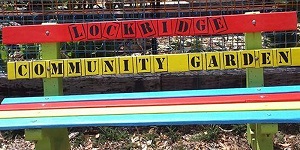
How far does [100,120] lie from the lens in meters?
3.21

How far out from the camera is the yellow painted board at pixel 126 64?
148 inches

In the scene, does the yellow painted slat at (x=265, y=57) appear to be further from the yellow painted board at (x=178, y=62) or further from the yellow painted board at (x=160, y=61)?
the yellow painted board at (x=160, y=61)

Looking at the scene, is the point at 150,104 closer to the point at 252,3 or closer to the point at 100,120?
the point at 100,120

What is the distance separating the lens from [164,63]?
3748mm

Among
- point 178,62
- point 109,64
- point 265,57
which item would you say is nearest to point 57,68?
point 109,64

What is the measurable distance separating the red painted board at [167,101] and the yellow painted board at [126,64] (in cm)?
27

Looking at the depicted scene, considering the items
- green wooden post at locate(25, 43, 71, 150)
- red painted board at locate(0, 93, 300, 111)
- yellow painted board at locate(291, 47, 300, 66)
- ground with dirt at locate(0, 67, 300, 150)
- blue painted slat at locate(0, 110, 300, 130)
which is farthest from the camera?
ground with dirt at locate(0, 67, 300, 150)

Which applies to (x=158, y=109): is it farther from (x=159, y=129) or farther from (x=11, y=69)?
(x=159, y=129)

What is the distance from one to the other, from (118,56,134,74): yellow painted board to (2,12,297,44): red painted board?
0.60 feet

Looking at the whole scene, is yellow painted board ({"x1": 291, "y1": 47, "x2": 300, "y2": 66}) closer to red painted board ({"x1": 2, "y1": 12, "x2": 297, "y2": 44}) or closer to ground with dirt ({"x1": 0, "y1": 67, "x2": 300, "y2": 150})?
red painted board ({"x1": 2, "y1": 12, "x2": 297, "y2": 44})

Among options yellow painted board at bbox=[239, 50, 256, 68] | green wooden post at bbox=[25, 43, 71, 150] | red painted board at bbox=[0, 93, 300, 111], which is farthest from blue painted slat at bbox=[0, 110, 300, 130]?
yellow painted board at bbox=[239, 50, 256, 68]

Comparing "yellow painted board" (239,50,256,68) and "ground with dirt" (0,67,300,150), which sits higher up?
"yellow painted board" (239,50,256,68)

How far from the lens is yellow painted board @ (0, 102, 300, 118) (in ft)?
10.7

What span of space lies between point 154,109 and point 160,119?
0.20 metres
